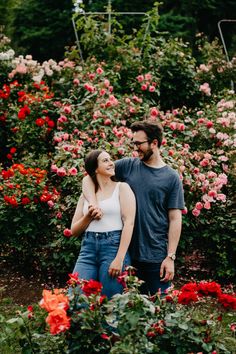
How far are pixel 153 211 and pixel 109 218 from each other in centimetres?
31

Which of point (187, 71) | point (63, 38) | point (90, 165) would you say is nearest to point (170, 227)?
point (90, 165)

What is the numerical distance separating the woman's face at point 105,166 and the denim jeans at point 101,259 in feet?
1.33

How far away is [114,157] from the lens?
5.97 metres

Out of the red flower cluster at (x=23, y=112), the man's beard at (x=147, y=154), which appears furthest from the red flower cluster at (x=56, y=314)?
the red flower cluster at (x=23, y=112)

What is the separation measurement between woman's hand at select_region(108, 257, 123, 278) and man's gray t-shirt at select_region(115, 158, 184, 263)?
258 millimetres

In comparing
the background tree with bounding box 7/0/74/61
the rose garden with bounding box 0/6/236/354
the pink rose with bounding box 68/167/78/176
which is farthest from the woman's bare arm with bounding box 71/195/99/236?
the background tree with bounding box 7/0/74/61

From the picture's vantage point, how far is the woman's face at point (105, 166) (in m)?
3.82

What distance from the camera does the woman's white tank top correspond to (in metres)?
3.71

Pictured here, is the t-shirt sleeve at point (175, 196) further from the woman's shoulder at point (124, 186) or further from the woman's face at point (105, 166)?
the woman's face at point (105, 166)

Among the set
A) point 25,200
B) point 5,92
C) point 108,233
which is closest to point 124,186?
point 108,233

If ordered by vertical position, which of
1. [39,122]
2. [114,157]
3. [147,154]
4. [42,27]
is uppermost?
[42,27]

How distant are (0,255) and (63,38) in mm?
16094

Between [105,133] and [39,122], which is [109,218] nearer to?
[105,133]

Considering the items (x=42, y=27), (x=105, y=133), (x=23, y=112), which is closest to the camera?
(x=105, y=133)
